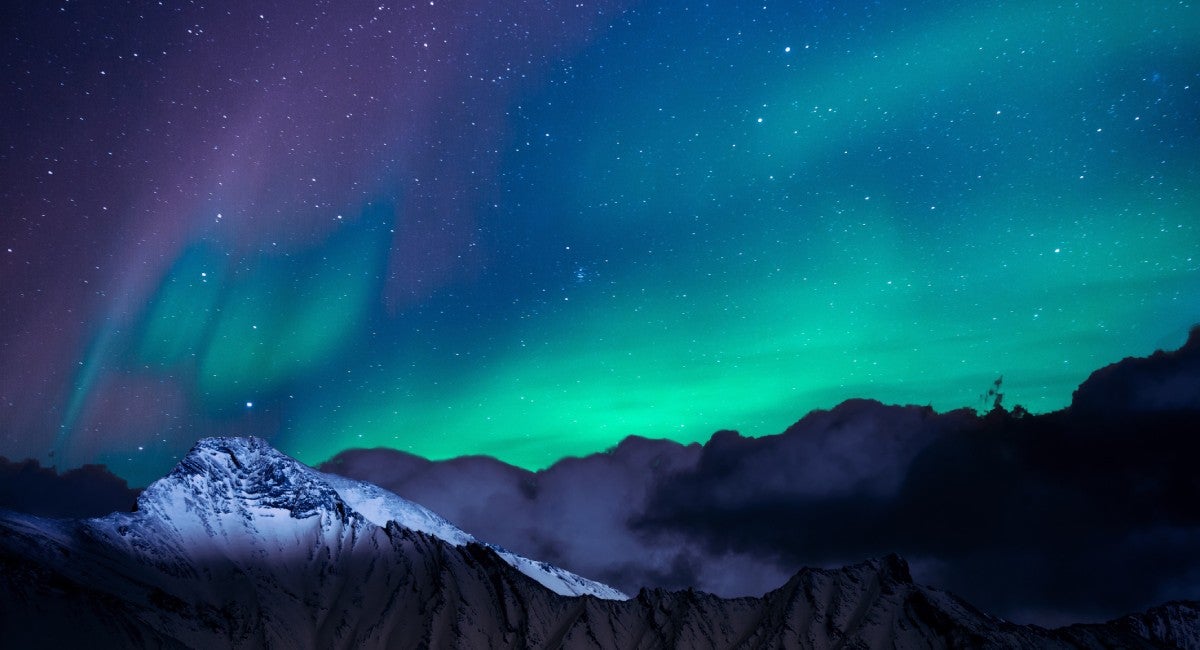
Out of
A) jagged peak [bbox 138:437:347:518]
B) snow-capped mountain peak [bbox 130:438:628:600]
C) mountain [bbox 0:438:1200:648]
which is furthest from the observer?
jagged peak [bbox 138:437:347:518]

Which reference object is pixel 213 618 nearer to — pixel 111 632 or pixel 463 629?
pixel 111 632

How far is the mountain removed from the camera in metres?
136

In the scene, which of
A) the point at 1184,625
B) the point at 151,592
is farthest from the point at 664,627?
the point at 1184,625

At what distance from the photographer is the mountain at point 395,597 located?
13575 centimetres

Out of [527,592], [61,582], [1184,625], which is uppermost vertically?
[61,582]

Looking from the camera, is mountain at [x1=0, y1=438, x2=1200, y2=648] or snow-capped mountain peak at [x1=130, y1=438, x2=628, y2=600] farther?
snow-capped mountain peak at [x1=130, y1=438, x2=628, y2=600]

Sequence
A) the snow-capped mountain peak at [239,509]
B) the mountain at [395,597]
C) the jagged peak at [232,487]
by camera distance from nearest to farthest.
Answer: the mountain at [395,597] → the snow-capped mountain peak at [239,509] → the jagged peak at [232,487]

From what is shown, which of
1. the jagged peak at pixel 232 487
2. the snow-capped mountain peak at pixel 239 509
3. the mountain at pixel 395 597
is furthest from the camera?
the jagged peak at pixel 232 487

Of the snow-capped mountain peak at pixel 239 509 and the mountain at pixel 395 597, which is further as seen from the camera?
the snow-capped mountain peak at pixel 239 509

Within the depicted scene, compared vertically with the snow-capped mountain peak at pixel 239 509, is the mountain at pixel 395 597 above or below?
below

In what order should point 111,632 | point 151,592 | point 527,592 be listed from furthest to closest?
point 527,592 < point 151,592 < point 111,632

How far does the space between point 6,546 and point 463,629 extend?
85.1 metres

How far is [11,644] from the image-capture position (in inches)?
3393

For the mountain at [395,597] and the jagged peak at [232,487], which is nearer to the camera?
the mountain at [395,597]
